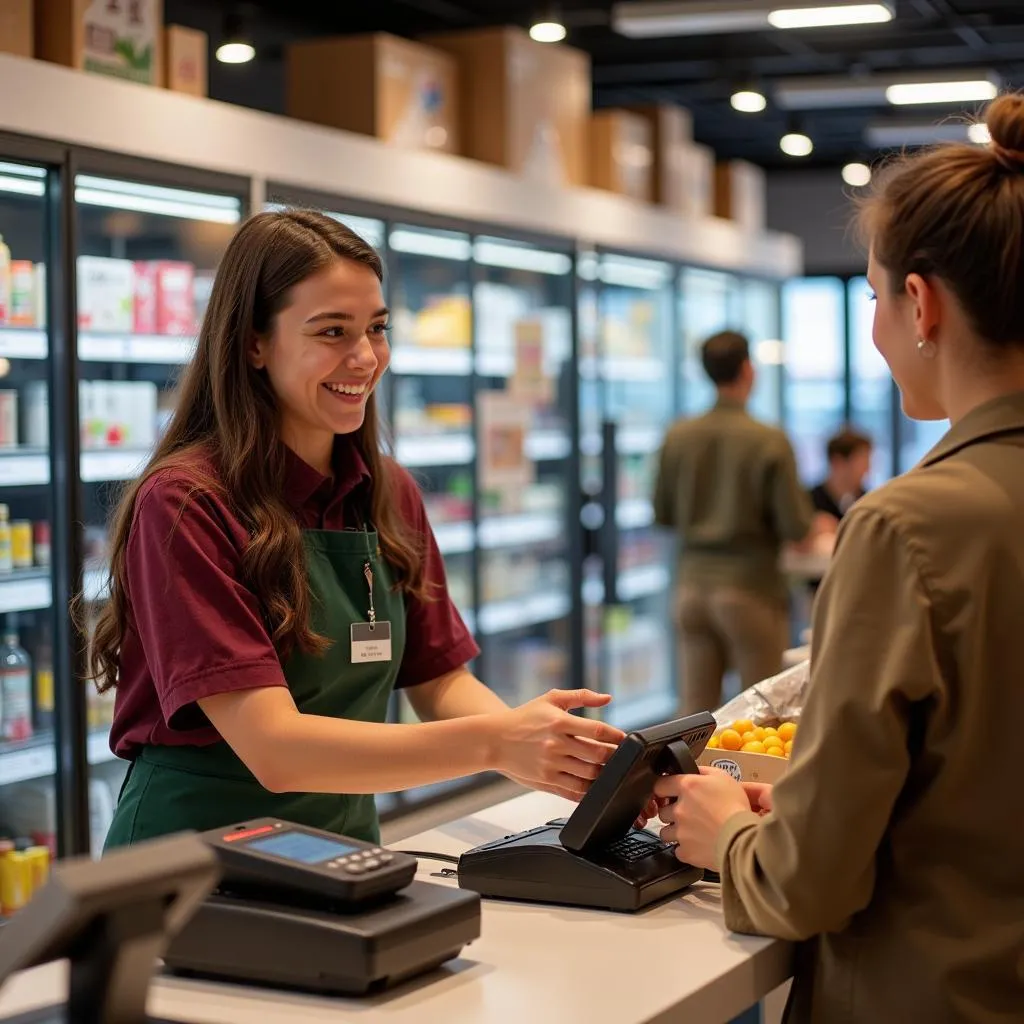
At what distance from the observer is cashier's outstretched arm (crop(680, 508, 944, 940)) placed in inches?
54.0

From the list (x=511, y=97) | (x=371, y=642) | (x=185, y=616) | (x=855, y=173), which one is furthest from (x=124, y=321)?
(x=855, y=173)

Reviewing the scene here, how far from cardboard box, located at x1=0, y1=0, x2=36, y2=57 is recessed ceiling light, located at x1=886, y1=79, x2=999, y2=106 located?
4219 mm

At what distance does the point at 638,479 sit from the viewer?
751 centimetres

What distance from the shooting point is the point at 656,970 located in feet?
5.18

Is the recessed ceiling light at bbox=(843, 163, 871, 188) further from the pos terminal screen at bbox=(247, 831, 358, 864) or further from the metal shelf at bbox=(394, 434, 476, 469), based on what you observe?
the pos terminal screen at bbox=(247, 831, 358, 864)

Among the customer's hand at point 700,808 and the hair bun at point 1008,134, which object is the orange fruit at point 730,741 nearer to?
the customer's hand at point 700,808

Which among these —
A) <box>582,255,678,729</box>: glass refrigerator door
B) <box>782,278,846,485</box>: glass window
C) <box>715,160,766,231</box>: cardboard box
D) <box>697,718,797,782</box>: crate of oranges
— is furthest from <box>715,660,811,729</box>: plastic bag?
<box>782,278,846,485</box>: glass window

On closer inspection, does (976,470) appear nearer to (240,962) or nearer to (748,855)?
(748,855)

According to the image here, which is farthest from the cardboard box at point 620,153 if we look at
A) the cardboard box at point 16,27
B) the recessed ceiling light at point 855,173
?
the cardboard box at point 16,27

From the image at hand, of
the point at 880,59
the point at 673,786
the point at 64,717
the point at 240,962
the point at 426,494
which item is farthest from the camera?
the point at 880,59

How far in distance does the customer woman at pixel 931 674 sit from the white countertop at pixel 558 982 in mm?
123

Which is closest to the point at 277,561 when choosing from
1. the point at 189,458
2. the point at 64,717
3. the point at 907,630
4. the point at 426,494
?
the point at 189,458

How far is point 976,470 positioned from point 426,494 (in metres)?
4.57

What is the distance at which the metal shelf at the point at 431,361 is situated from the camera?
17.9 feet
